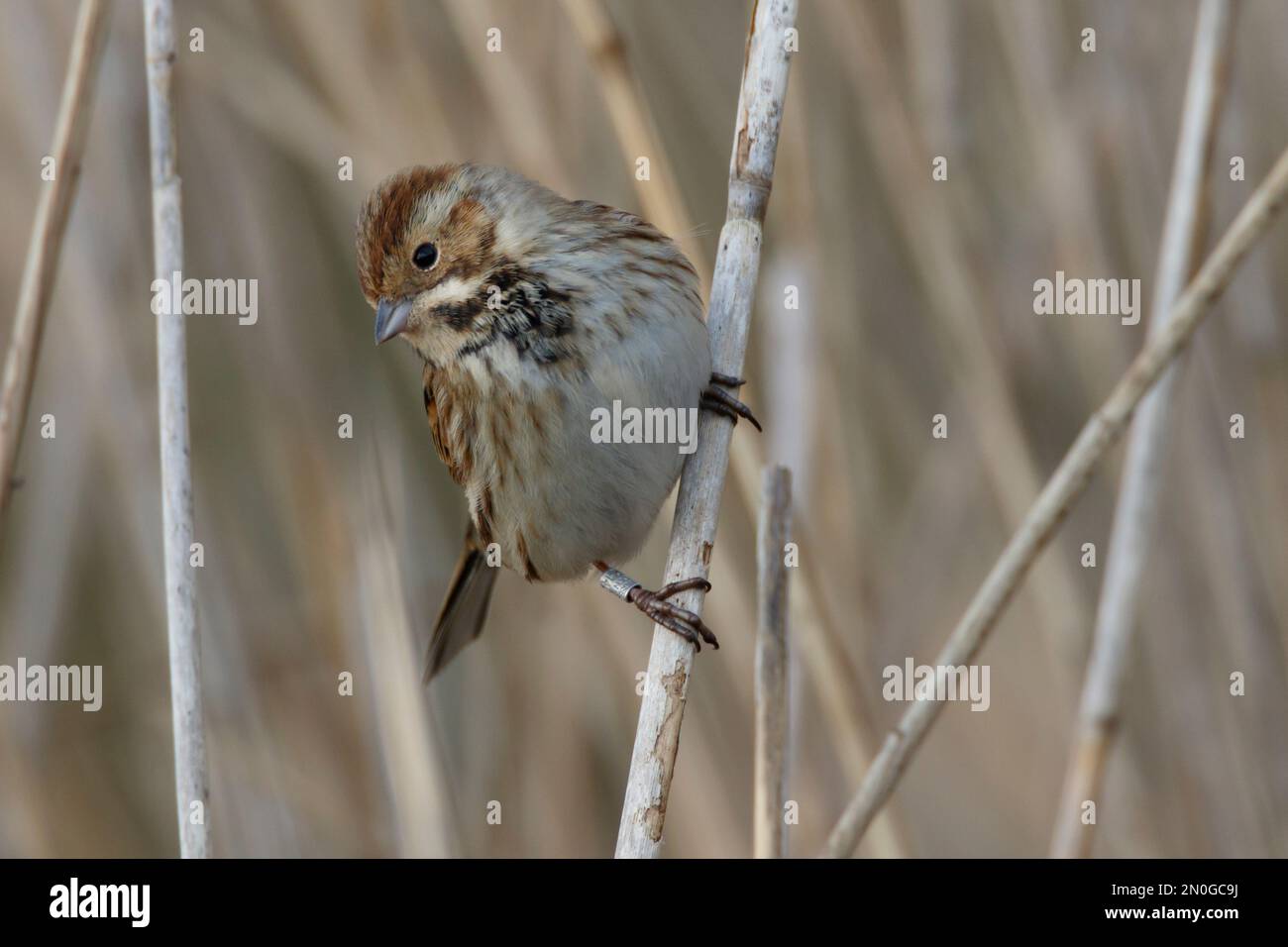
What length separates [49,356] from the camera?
3572mm

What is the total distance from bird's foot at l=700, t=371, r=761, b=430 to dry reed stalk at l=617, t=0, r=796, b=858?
0.02m

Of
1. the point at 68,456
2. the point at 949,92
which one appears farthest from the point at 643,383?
the point at 68,456

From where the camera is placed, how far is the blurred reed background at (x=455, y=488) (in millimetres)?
3088

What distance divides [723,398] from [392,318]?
0.60 m

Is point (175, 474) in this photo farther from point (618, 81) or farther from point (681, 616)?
point (618, 81)

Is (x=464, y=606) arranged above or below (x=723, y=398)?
below

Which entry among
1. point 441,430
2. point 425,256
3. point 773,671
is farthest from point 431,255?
point 773,671

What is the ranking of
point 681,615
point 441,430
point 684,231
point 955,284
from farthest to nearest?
point 955,284
point 441,430
point 684,231
point 681,615

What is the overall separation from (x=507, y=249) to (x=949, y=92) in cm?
131

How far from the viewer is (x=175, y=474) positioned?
7.24ft

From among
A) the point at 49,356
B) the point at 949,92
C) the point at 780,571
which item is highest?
the point at 949,92

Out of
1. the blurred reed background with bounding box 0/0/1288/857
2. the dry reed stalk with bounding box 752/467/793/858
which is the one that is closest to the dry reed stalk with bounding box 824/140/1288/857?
the dry reed stalk with bounding box 752/467/793/858

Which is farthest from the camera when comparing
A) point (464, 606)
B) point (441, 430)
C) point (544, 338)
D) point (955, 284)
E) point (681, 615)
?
point (955, 284)
